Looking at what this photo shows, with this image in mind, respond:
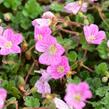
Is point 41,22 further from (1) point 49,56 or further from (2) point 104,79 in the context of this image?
(2) point 104,79

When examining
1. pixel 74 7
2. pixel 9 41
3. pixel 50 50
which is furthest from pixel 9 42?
pixel 74 7

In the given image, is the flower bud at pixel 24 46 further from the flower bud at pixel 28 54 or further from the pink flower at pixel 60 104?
the pink flower at pixel 60 104

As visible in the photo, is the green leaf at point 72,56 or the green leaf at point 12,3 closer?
the green leaf at point 72,56

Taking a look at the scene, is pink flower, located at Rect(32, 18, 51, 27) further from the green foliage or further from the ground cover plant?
the green foliage

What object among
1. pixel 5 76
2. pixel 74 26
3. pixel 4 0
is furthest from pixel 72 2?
pixel 5 76

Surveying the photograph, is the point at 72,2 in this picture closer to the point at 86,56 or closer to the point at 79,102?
the point at 86,56

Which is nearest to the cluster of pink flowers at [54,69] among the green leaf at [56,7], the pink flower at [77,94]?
the pink flower at [77,94]

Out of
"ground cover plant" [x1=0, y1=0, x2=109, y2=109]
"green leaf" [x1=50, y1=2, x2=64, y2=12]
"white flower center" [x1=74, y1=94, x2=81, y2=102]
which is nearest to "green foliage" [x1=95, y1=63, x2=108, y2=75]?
"ground cover plant" [x1=0, y1=0, x2=109, y2=109]
